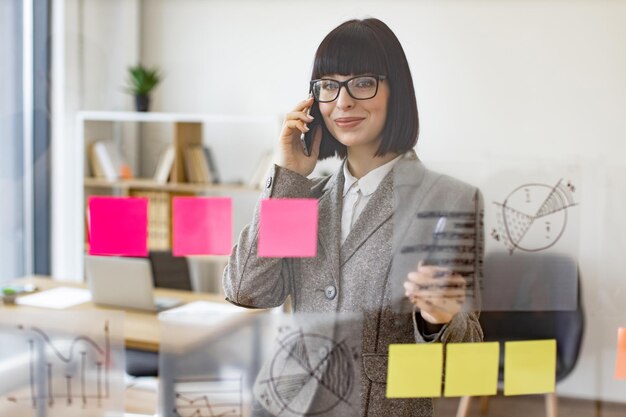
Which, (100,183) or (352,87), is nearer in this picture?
(352,87)

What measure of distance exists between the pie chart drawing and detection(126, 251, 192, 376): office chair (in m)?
0.18

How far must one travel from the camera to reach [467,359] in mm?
806

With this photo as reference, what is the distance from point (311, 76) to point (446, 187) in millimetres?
211

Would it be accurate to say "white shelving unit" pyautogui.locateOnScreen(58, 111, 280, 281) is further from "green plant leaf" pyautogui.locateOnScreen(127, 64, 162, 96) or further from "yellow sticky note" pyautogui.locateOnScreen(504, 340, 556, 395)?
"yellow sticky note" pyautogui.locateOnScreen(504, 340, 556, 395)

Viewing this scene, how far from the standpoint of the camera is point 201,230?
0.82m

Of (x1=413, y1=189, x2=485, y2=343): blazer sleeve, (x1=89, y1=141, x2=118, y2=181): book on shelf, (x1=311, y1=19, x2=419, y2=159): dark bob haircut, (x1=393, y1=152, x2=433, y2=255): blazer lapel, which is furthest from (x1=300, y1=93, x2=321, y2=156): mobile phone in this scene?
(x1=89, y1=141, x2=118, y2=181): book on shelf

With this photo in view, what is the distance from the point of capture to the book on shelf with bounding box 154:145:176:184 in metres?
1.02

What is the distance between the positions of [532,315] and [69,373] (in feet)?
2.04

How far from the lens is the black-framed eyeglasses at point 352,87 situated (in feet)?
2.48

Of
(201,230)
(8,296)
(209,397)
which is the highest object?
(201,230)

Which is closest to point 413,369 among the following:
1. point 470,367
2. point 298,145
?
point 470,367

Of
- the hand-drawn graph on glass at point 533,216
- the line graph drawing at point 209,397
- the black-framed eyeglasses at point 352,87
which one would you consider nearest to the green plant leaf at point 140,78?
the black-framed eyeglasses at point 352,87

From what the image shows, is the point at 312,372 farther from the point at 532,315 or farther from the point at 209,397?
the point at 532,315

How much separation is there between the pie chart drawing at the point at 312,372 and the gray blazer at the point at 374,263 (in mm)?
24
